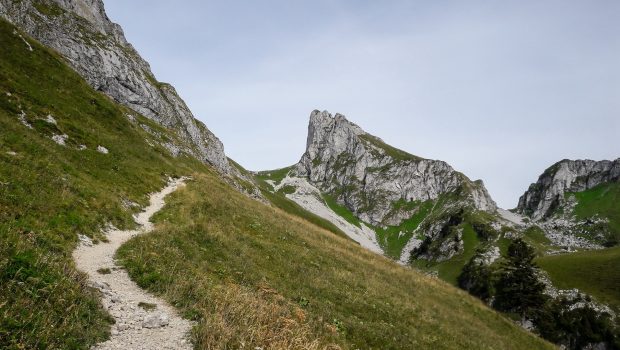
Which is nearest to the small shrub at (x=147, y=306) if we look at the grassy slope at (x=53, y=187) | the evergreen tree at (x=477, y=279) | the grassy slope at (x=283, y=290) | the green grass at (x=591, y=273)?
the grassy slope at (x=283, y=290)

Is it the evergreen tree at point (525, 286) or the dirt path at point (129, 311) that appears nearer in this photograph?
the dirt path at point (129, 311)

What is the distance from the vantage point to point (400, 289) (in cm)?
3253

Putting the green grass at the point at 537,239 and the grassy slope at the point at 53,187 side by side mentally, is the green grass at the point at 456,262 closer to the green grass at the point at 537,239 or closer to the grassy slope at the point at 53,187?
the green grass at the point at 537,239

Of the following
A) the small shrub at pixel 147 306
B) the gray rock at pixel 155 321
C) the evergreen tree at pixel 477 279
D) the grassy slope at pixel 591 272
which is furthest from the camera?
the evergreen tree at pixel 477 279

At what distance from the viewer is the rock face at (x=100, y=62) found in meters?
85.3

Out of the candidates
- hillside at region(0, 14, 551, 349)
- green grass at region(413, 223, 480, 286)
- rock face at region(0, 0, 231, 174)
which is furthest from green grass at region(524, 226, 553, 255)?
hillside at region(0, 14, 551, 349)

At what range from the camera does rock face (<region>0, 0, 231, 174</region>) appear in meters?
85.3

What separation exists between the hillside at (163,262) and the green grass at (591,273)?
76067 mm

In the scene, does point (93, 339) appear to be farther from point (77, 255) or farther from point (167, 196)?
point (167, 196)

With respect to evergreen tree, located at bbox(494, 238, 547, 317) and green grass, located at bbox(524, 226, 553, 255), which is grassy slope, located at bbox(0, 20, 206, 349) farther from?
green grass, located at bbox(524, 226, 553, 255)

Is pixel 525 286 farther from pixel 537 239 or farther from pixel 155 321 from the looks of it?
pixel 537 239

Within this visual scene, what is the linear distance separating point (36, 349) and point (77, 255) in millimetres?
9114

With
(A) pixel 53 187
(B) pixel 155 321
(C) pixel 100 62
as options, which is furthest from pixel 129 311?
(C) pixel 100 62

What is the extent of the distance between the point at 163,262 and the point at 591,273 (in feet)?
401
